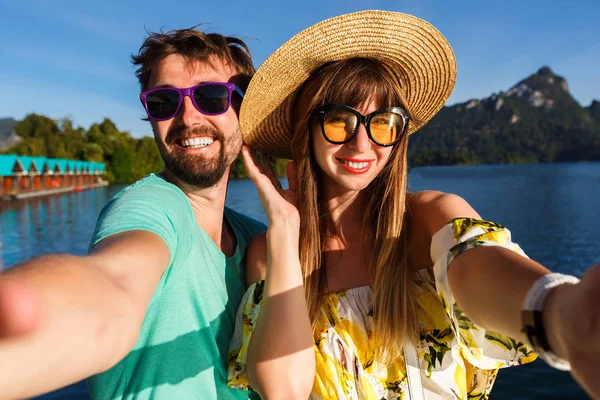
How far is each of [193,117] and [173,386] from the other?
144cm

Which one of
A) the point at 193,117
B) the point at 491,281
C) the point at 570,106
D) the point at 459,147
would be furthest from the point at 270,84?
the point at 570,106

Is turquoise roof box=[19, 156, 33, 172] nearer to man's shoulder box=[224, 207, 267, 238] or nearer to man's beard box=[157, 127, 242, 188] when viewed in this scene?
man's shoulder box=[224, 207, 267, 238]

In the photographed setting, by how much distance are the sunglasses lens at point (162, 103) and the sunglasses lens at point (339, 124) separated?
95 cm

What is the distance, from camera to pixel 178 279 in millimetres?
1973

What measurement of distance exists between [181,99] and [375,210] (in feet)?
4.25

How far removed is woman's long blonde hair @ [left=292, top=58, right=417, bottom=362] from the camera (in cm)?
209

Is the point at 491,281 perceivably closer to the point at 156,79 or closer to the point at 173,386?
the point at 173,386

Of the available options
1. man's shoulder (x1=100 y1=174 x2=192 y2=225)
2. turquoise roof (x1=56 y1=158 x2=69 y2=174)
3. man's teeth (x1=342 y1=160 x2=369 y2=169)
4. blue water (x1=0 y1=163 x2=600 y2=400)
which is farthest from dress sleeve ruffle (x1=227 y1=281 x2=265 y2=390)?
turquoise roof (x1=56 y1=158 x2=69 y2=174)

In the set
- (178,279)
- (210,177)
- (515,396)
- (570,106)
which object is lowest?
(515,396)

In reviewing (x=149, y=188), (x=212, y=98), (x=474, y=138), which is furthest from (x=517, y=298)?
(x=474, y=138)

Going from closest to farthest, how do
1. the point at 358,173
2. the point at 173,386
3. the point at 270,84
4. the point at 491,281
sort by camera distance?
the point at 491,281 < the point at 173,386 < the point at 358,173 < the point at 270,84

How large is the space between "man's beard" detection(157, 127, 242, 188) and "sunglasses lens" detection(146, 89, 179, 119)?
116mm

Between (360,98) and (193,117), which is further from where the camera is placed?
(193,117)

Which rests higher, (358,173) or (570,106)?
(570,106)
